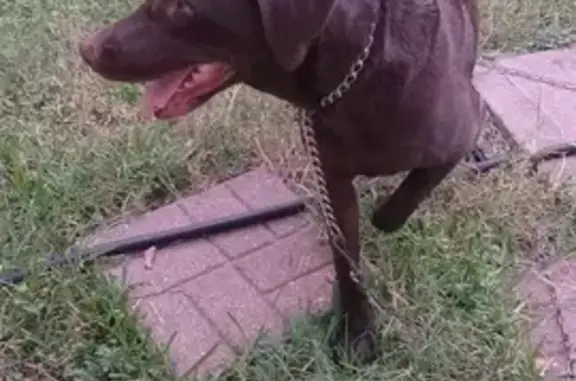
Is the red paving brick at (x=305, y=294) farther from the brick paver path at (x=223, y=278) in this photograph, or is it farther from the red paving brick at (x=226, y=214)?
the red paving brick at (x=226, y=214)

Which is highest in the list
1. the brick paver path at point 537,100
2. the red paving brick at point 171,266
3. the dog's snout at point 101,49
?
the dog's snout at point 101,49

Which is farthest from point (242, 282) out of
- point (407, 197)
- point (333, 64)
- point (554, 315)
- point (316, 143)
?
point (333, 64)

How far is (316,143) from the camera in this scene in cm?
223

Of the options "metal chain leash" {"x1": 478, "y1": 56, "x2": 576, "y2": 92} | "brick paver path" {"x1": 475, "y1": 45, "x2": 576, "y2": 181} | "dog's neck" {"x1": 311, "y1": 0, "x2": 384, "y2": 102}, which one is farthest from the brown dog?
"metal chain leash" {"x1": 478, "y1": 56, "x2": 576, "y2": 92}

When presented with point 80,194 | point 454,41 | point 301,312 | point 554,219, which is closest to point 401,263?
point 301,312

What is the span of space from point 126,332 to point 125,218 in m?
0.45

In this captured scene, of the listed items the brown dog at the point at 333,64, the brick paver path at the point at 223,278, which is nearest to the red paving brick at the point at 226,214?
the brick paver path at the point at 223,278

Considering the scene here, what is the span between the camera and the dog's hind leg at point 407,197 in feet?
8.07

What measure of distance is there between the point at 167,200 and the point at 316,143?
832 millimetres

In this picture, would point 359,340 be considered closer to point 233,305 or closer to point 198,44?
point 233,305

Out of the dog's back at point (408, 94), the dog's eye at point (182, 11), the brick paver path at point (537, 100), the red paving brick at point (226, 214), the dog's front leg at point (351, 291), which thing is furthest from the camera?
the brick paver path at point (537, 100)

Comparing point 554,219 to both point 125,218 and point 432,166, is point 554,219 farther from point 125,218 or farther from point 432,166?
point 125,218

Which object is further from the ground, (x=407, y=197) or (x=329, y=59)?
(x=329, y=59)

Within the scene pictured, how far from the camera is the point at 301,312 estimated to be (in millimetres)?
2588
